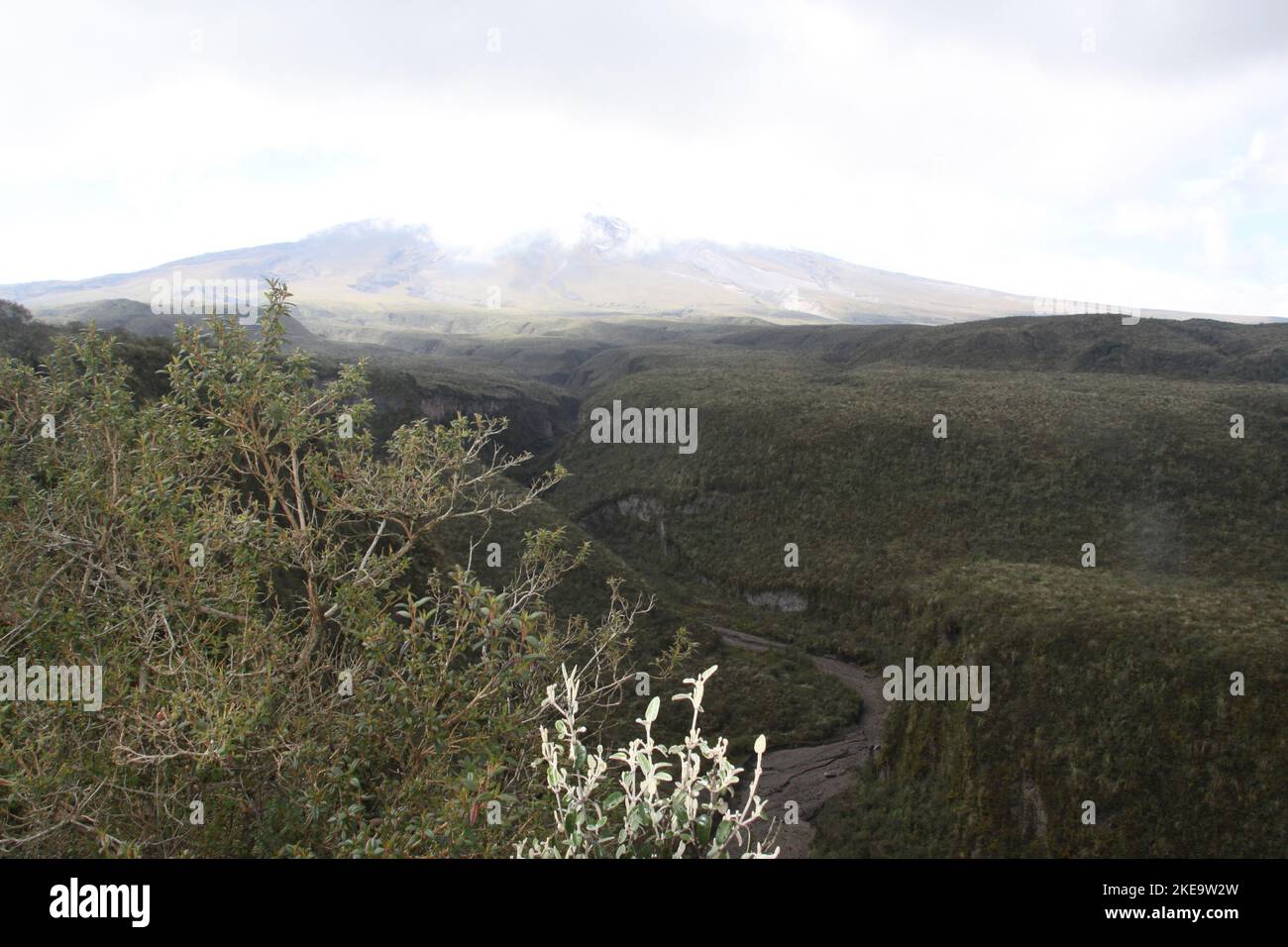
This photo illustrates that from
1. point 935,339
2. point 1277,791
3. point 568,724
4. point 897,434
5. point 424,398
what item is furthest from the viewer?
point 935,339

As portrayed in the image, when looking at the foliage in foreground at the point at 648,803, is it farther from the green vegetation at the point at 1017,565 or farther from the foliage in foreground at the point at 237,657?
the green vegetation at the point at 1017,565

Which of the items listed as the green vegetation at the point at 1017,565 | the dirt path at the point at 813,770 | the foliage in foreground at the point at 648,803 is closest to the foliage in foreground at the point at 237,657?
the foliage in foreground at the point at 648,803

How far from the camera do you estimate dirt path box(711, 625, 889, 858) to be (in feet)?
107

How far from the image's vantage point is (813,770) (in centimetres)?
3750

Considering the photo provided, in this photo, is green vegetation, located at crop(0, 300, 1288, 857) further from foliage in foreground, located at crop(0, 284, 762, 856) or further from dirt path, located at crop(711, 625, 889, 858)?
dirt path, located at crop(711, 625, 889, 858)

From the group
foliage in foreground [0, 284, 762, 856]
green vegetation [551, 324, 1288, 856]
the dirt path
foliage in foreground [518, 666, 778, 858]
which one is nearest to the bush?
foliage in foreground [0, 284, 762, 856]

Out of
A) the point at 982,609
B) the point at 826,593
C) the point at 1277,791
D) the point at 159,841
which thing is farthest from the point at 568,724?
the point at 826,593

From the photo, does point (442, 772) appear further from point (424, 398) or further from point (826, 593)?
point (424, 398)

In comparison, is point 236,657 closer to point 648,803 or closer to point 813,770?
point 648,803

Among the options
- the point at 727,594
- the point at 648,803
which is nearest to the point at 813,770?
the point at 727,594

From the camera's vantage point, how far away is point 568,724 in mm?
6320

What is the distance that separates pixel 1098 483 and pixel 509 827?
6088 centimetres

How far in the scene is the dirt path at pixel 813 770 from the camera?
3250 centimetres

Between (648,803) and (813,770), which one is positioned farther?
(813,770)
